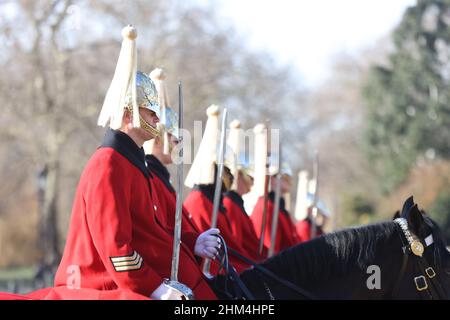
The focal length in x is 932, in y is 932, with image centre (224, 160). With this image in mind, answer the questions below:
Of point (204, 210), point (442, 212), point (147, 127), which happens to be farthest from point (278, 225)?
point (442, 212)

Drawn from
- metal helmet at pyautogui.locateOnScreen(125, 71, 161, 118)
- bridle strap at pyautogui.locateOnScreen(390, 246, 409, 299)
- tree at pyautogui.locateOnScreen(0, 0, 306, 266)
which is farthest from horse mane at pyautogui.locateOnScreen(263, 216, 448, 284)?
tree at pyautogui.locateOnScreen(0, 0, 306, 266)

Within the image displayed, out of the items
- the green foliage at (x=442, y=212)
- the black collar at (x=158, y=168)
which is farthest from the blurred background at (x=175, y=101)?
the black collar at (x=158, y=168)

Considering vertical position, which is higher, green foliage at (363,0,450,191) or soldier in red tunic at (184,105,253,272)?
green foliage at (363,0,450,191)

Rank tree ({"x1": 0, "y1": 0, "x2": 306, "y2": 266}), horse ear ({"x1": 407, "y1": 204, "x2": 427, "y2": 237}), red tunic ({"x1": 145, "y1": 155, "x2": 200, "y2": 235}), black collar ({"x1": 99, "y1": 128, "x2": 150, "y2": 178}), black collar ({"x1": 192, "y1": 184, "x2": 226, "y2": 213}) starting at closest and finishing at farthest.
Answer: black collar ({"x1": 99, "y1": 128, "x2": 150, "y2": 178}) < horse ear ({"x1": 407, "y1": 204, "x2": 427, "y2": 237}) < red tunic ({"x1": 145, "y1": 155, "x2": 200, "y2": 235}) < black collar ({"x1": 192, "y1": 184, "x2": 226, "y2": 213}) < tree ({"x1": 0, "y1": 0, "x2": 306, "y2": 266})

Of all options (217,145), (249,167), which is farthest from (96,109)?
(217,145)

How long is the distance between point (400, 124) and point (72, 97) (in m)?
13.9

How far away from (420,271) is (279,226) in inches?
197

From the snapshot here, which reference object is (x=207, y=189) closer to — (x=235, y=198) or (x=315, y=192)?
(x=235, y=198)

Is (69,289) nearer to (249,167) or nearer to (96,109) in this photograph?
(249,167)

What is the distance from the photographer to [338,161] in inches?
1861

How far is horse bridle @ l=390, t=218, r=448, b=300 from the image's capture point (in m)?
4.96

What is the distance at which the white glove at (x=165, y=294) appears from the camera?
4.50 meters

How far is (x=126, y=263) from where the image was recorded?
4.48m

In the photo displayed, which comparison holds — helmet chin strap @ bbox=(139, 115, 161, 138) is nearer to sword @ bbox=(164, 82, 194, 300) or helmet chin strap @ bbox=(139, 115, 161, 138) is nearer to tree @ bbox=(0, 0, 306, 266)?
sword @ bbox=(164, 82, 194, 300)
